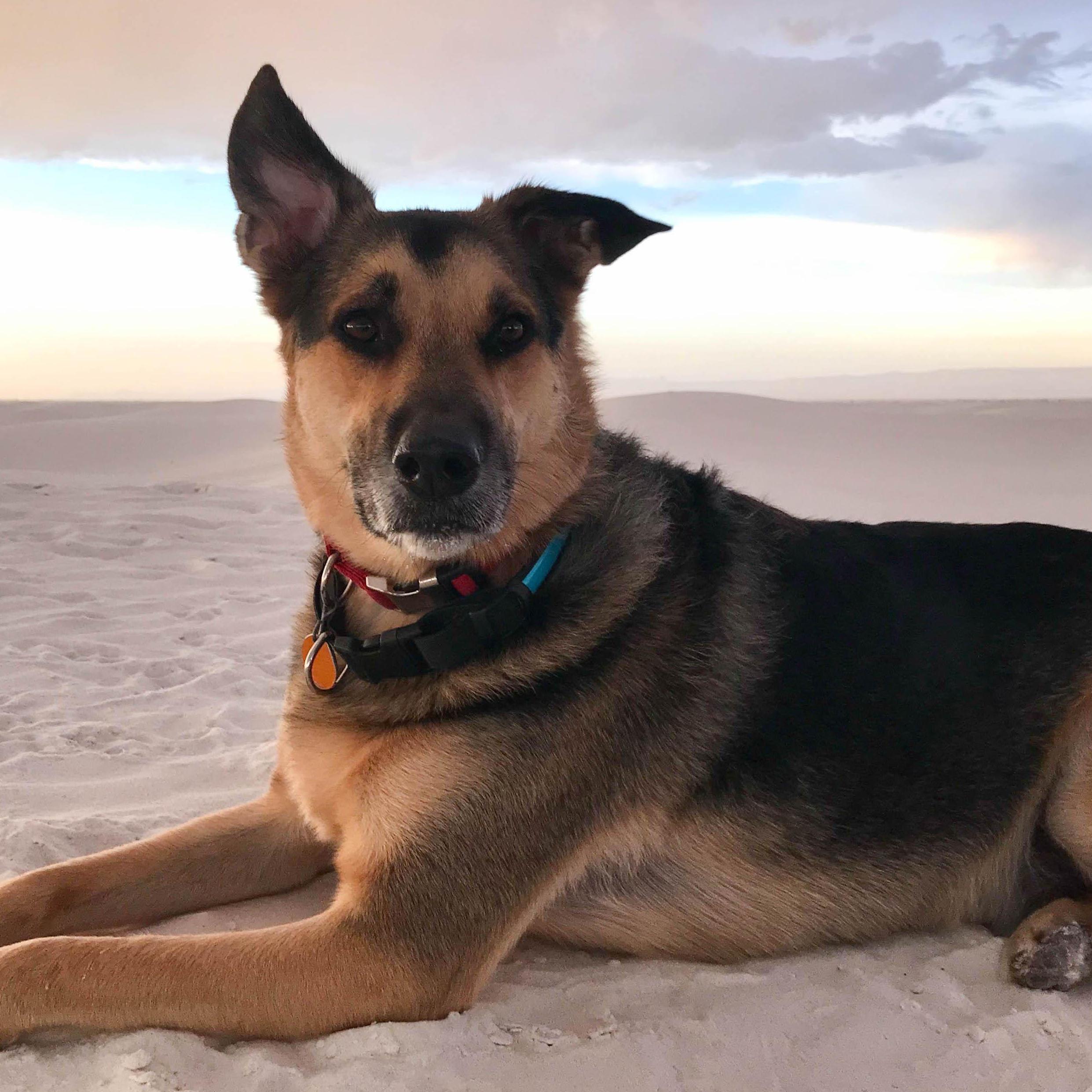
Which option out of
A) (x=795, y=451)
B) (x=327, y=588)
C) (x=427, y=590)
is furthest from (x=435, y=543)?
(x=795, y=451)

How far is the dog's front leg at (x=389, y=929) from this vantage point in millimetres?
2723

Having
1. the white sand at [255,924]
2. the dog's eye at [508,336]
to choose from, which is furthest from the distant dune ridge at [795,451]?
the dog's eye at [508,336]

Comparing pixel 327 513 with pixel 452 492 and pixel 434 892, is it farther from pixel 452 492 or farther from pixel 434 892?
pixel 434 892

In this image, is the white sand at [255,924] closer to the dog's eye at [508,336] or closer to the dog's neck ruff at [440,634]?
the dog's eye at [508,336]

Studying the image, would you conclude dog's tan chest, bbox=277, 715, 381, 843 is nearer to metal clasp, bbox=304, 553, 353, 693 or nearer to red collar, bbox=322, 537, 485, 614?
metal clasp, bbox=304, 553, 353, 693

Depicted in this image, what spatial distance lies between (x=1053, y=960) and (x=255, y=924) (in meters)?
2.61

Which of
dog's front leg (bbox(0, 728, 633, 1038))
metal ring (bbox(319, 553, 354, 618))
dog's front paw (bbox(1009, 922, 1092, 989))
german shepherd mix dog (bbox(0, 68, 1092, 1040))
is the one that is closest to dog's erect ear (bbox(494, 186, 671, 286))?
german shepherd mix dog (bbox(0, 68, 1092, 1040))

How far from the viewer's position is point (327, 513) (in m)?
3.49

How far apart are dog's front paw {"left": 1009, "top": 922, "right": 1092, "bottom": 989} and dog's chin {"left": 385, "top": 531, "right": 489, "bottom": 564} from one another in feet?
7.03

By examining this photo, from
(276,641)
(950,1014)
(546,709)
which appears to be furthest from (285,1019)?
(276,641)

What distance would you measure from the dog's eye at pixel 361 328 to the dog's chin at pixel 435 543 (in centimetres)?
70

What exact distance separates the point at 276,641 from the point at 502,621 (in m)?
4.01

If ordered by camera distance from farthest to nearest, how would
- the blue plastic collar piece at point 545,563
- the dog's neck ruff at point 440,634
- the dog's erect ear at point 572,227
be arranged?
the dog's erect ear at point 572,227 → the blue plastic collar piece at point 545,563 → the dog's neck ruff at point 440,634

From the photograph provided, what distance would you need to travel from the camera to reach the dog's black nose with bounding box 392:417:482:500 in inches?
118
